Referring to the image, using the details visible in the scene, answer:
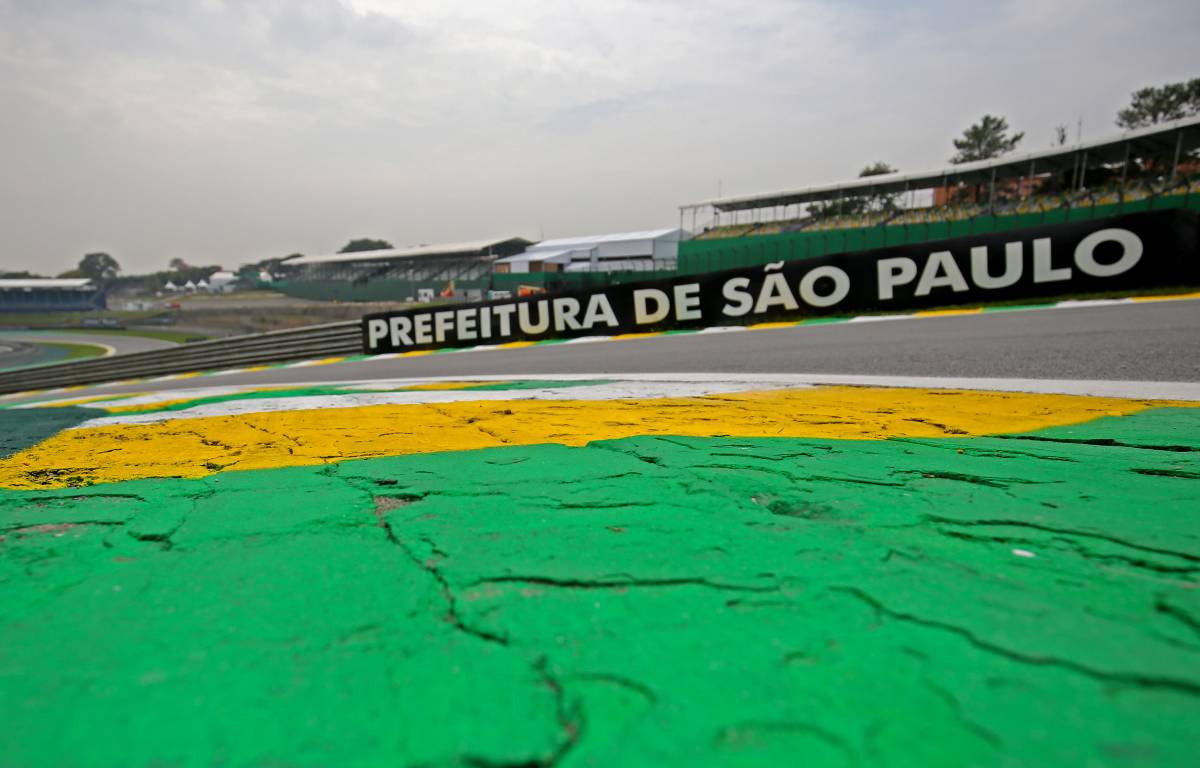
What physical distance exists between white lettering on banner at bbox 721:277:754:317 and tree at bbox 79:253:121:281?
16475cm

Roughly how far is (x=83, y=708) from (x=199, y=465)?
206 cm

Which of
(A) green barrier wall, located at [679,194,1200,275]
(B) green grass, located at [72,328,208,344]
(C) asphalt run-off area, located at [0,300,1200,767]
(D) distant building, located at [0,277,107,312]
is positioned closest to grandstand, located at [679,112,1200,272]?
(A) green barrier wall, located at [679,194,1200,275]

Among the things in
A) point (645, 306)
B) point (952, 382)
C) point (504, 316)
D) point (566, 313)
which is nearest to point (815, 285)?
point (645, 306)

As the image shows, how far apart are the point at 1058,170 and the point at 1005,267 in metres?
26.9

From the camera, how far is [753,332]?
10.2 meters

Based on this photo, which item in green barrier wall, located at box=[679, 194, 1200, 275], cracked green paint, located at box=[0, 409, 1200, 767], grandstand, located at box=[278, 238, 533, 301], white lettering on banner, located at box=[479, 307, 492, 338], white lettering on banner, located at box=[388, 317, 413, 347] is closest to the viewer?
cracked green paint, located at box=[0, 409, 1200, 767]

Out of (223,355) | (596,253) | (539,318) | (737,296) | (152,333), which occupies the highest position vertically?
(596,253)

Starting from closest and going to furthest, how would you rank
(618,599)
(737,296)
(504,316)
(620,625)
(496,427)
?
1. (620,625)
2. (618,599)
3. (496,427)
4. (737,296)
5. (504,316)

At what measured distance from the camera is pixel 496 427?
362 cm

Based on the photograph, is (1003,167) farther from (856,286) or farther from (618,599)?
(618,599)

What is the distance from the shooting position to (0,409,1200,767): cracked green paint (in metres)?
0.95

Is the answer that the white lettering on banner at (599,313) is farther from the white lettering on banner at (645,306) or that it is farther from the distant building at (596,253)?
the distant building at (596,253)

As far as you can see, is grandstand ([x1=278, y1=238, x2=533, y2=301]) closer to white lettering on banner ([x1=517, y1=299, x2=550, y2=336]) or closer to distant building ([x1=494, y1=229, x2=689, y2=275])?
distant building ([x1=494, y1=229, x2=689, y2=275])

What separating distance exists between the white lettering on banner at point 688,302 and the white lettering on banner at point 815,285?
198 centimetres
